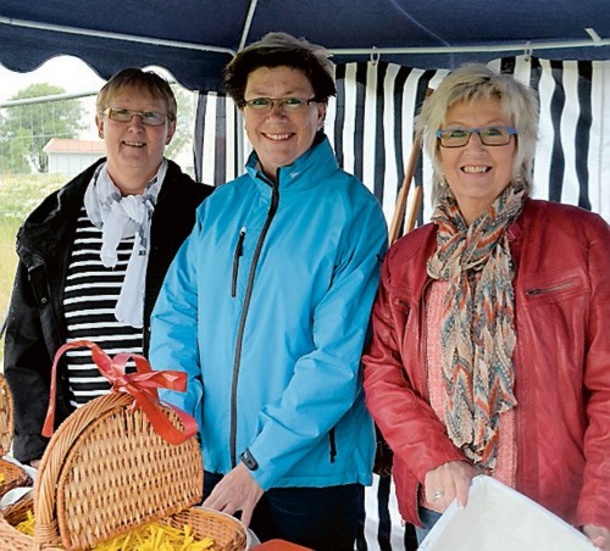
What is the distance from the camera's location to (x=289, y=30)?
8.57 ft

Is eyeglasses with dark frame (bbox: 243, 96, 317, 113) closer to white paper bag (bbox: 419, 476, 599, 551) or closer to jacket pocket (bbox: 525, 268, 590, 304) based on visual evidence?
jacket pocket (bbox: 525, 268, 590, 304)

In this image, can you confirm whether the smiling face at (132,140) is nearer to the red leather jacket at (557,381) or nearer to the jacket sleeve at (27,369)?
the jacket sleeve at (27,369)

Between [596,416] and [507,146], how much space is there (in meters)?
0.57

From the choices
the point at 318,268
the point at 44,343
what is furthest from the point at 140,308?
the point at 318,268

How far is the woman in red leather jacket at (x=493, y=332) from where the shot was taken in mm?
1429

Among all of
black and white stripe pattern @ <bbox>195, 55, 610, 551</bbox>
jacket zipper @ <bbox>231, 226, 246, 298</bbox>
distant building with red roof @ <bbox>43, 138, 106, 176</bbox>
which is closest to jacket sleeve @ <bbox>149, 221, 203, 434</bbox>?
jacket zipper @ <bbox>231, 226, 246, 298</bbox>

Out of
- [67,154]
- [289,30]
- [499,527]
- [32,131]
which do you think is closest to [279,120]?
[289,30]

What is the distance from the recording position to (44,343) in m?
2.13

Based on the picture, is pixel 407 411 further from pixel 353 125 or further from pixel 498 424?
pixel 353 125

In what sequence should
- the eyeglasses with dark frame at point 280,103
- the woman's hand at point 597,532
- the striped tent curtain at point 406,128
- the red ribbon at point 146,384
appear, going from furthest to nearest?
1. the striped tent curtain at point 406,128
2. the eyeglasses with dark frame at point 280,103
3. the woman's hand at point 597,532
4. the red ribbon at point 146,384

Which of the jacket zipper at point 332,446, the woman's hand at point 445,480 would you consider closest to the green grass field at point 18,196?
the jacket zipper at point 332,446

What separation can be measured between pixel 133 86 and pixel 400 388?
1.14m

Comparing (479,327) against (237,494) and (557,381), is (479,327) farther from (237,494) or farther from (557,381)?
(237,494)

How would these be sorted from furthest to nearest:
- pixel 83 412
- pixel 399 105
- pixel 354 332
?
1. pixel 399 105
2. pixel 354 332
3. pixel 83 412
